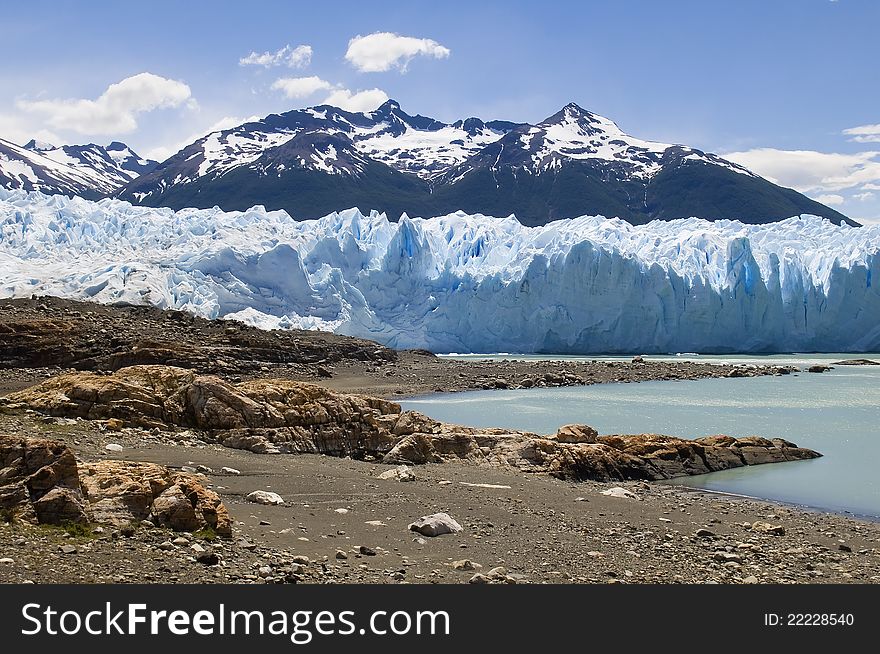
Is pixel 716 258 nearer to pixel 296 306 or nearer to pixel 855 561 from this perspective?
pixel 296 306

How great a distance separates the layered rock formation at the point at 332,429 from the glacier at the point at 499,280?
2732 centimetres

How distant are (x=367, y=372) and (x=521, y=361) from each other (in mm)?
10198

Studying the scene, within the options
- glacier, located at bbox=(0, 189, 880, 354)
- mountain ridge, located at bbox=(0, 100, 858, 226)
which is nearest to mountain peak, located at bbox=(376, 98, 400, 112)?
mountain ridge, located at bbox=(0, 100, 858, 226)

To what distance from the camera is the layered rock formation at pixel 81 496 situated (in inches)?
207

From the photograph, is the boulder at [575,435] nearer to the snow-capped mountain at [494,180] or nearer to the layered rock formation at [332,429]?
the layered rock formation at [332,429]

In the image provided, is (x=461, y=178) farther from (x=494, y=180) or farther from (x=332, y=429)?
(x=332, y=429)

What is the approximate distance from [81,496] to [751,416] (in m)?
17.0

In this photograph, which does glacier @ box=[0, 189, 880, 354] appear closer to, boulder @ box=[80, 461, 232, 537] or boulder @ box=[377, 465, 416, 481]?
boulder @ box=[377, 465, 416, 481]

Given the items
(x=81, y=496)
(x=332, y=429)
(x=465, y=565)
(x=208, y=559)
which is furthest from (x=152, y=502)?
(x=332, y=429)

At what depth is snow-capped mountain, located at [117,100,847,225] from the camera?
375 ft

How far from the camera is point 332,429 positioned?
11172 millimetres

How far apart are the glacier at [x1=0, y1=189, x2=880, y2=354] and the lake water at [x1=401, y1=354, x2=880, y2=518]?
34.0ft

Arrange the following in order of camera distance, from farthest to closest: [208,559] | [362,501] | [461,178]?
[461,178], [362,501], [208,559]

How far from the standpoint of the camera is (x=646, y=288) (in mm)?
41750
